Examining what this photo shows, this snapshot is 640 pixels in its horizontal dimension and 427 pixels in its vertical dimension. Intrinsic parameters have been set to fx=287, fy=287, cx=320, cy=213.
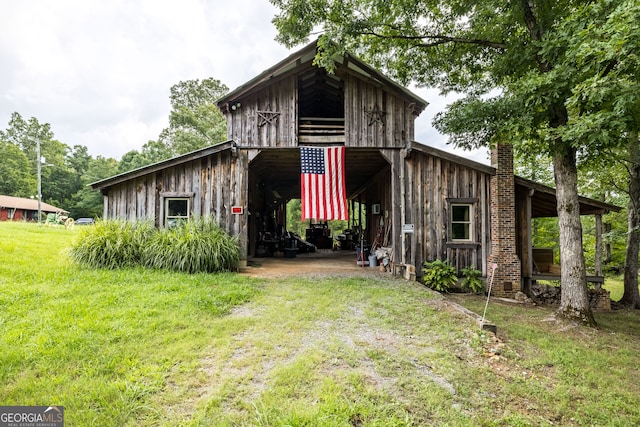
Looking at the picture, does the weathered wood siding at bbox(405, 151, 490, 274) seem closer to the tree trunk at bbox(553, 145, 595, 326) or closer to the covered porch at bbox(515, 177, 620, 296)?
the covered porch at bbox(515, 177, 620, 296)

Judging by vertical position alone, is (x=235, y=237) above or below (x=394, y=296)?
above

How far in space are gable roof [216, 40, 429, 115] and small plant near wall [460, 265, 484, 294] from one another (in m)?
5.41

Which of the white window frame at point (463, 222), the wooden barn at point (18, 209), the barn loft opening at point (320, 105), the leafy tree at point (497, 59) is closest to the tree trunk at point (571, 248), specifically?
the leafy tree at point (497, 59)

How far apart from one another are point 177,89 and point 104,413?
30.7 meters

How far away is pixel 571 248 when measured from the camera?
5.97 metres

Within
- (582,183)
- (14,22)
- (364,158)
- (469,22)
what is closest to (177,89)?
(14,22)

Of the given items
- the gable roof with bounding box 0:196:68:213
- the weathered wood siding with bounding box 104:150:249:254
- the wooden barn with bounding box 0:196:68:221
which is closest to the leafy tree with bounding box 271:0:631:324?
the weathered wood siding with bounding box 104:150:249:254

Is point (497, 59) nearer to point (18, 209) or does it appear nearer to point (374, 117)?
point (374, 117)

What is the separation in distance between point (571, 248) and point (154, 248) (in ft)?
32.8

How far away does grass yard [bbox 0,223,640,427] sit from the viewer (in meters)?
2.55

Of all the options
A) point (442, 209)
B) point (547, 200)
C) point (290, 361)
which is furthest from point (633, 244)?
point (290, 361)

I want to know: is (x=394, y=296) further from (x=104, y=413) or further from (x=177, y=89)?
(x=177, y=89)

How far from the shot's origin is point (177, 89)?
2734 centimetres

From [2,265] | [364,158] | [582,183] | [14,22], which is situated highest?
[14,22]
